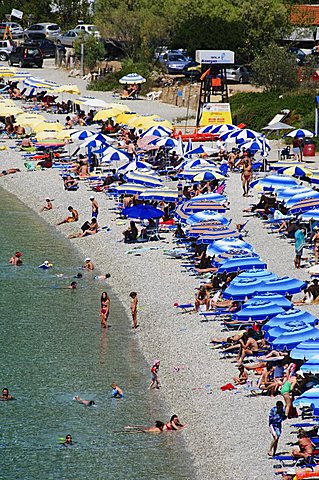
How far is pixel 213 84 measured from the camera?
54.6 m

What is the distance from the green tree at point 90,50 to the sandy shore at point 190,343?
97.1 ft

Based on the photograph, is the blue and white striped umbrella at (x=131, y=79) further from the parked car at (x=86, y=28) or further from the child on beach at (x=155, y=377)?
the child on beach at (x=155, y=377)

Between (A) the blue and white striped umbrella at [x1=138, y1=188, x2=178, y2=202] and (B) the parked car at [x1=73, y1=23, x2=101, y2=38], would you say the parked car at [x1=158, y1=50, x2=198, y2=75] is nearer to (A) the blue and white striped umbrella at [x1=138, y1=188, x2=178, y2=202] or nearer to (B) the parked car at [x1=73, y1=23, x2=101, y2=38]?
(B) the parked car at [x1=73, y1=23, x2=101, y2=38]

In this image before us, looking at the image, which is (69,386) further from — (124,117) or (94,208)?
(124,117)

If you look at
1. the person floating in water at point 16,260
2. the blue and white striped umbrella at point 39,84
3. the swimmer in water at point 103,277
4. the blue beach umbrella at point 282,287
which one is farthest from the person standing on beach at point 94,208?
the blue and white striped umbrella at point 39,84

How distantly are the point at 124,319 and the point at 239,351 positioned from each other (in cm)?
607

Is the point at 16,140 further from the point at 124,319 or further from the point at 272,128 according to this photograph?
the point at 124,319

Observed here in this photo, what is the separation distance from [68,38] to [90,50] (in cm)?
801

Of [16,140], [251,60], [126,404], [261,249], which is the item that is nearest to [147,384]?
[126,404]

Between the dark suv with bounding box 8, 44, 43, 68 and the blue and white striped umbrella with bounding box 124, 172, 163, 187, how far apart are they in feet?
132

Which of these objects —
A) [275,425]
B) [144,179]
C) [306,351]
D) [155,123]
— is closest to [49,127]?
[155,123]

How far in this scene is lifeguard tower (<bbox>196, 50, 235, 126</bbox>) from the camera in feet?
173

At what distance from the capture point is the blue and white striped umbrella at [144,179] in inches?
1527

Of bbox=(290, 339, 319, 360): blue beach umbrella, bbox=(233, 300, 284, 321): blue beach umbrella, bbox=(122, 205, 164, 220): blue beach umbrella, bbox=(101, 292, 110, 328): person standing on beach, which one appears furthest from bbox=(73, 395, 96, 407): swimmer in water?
bbox=(122, 205, 164, 220): blue beach umbrella
